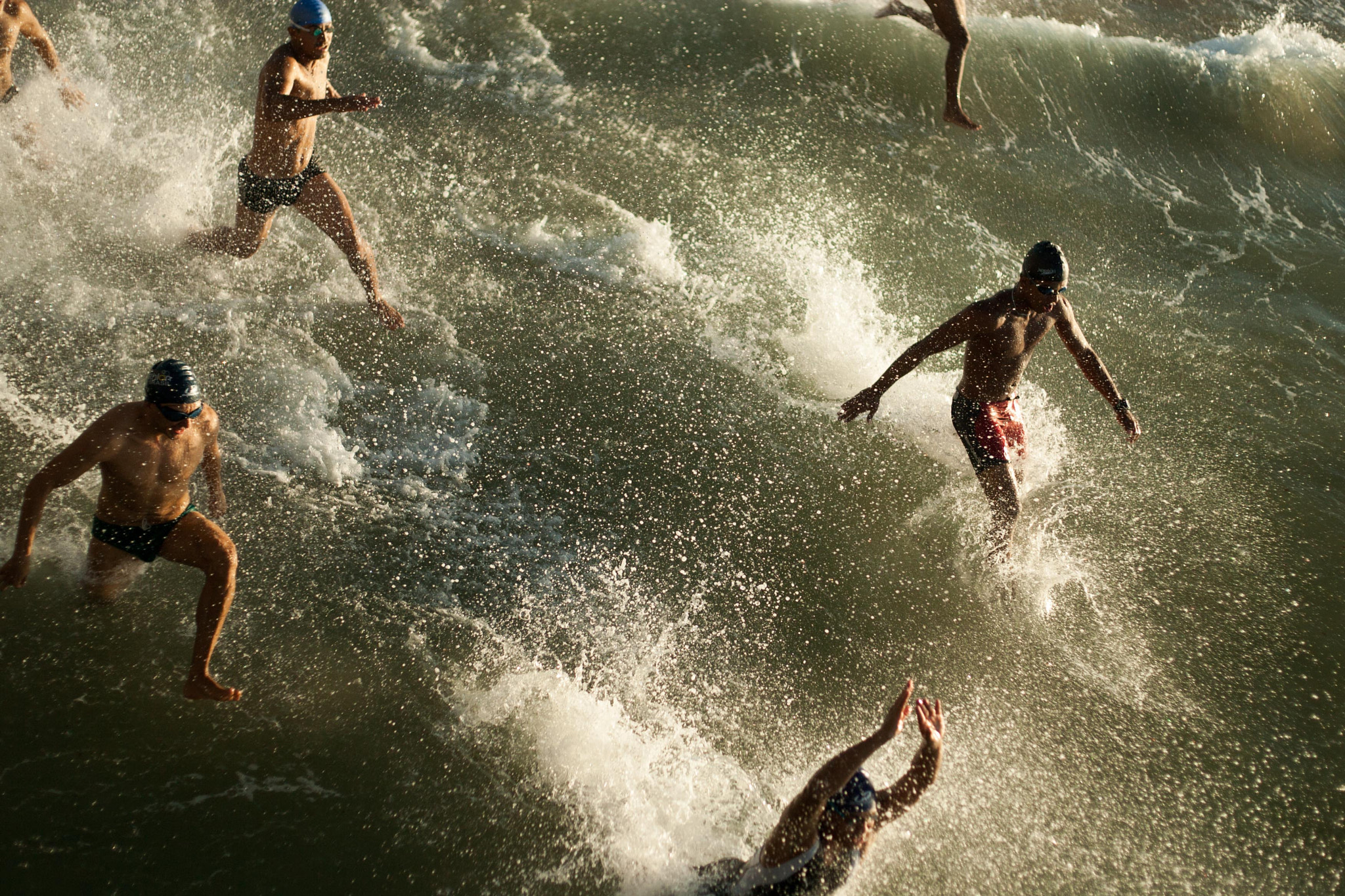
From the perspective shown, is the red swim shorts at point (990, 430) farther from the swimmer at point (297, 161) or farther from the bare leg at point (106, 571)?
the bare leg at point (106, 571)

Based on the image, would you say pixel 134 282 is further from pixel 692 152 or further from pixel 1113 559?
pixel 1113 559

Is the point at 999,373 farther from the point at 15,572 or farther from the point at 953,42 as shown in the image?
the point at 15,572

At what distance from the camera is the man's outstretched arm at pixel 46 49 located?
617 centimetres

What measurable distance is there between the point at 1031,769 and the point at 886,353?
9.86 ft

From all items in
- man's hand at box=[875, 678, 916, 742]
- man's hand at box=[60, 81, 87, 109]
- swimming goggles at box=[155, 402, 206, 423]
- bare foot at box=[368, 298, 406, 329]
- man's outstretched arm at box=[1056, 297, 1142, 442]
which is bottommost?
bare foot at box=[368, 298, 406, 329]

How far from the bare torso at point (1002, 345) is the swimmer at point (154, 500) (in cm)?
340

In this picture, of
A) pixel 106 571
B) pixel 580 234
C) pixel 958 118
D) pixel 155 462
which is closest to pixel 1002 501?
pixel 958 118

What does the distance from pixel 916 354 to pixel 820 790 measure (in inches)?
96.7

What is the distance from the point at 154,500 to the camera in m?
3.58

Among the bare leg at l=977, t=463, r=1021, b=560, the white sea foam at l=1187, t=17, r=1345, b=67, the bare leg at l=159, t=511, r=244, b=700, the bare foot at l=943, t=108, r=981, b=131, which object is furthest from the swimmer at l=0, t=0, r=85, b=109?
the white sea foam at l=1187, t=17, r=1345, b=67

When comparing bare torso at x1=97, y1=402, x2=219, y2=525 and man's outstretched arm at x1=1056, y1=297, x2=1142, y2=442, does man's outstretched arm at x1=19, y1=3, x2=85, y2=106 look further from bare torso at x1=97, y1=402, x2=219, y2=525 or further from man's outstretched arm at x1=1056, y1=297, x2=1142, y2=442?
man's outstretched arm at x1=1056, y1=297, x2=1142, y2=442

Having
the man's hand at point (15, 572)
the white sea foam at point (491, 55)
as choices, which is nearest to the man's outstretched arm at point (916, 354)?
the man's hand at point (15, 572)

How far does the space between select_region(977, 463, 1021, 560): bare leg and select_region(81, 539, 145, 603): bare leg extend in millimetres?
3750

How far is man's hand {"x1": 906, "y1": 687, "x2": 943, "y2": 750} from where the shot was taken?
3027 mm
